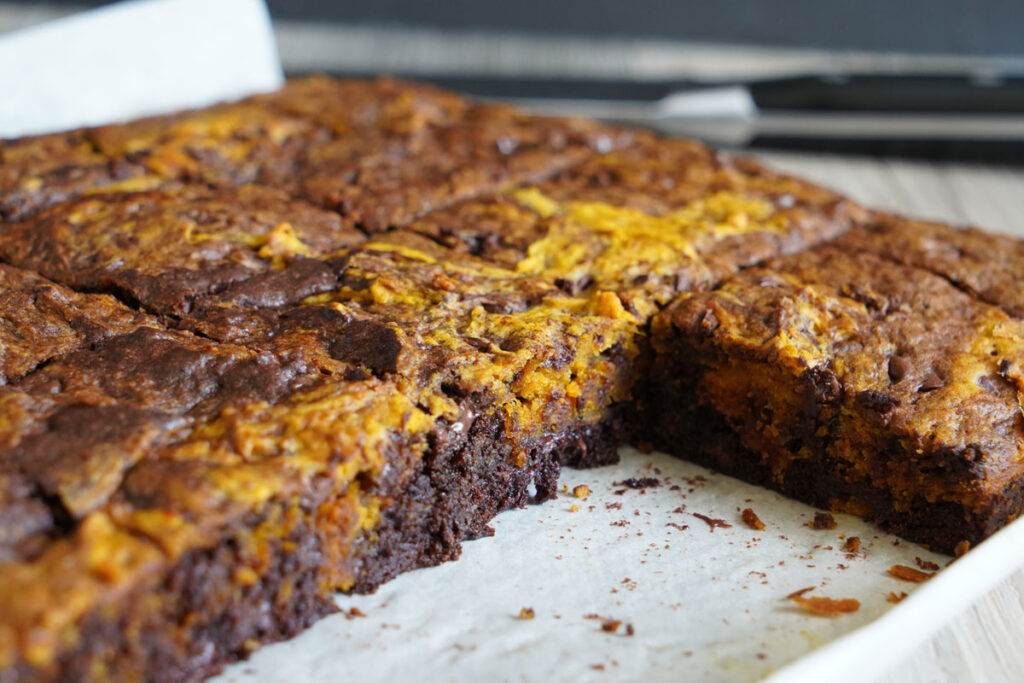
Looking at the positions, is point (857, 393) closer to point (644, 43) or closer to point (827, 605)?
point (827, 605)

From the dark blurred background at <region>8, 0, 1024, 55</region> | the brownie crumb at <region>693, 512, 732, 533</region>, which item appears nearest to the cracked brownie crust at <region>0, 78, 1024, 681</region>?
the brownie crumb at <region>693, 512, 732, 533</region>

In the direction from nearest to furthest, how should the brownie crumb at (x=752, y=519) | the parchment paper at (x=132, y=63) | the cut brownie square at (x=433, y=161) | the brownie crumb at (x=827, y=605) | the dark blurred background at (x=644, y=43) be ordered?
the brownie crumb at (x=827, y=605) < the brownie crumb at (x=752, y=519) < the cut brownie square at (x=433, y=161) < the parchment paper at (x=132, y=63) < the dark blurred background at (x=644, y=43)

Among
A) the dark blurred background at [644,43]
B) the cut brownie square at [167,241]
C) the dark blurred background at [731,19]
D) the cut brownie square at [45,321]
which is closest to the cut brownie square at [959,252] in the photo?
the cut brownie square at [167,241]

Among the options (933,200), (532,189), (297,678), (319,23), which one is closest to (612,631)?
(297,678)

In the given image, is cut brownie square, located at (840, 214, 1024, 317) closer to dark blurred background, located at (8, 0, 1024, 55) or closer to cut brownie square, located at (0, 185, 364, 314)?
cut brownie square, located at (0, 185, 364, 314)

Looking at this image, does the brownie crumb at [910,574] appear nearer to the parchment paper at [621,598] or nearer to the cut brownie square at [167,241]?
the parchment paper at [621,598]
